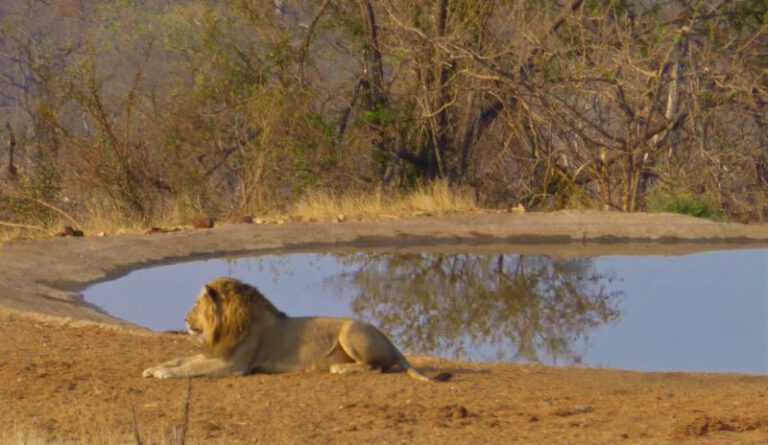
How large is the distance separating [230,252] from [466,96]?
9162mm

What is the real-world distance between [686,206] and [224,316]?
13261mm

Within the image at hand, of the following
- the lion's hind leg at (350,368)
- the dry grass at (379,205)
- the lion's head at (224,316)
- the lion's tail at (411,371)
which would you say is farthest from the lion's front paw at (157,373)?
the dry grass at (379,205)

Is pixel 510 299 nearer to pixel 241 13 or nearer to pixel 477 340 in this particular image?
pixel 477 340

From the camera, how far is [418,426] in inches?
292

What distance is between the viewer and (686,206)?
2066cm

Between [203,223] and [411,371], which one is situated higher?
A: [203,223]

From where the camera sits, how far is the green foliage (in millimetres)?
20609

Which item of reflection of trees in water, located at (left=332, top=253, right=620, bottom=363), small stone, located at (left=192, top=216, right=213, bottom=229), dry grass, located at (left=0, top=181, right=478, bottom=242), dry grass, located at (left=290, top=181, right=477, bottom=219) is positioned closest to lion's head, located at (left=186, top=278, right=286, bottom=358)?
reflection of trees in water, located at (left=332, top=253, right=620, bottom=363)

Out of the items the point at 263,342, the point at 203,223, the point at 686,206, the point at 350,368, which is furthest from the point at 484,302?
the point at 686,206

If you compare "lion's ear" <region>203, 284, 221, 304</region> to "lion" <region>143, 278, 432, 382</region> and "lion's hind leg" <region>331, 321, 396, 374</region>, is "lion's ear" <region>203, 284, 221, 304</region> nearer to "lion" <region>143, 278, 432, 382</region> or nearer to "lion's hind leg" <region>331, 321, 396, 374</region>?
"lion" <region>143, 278, 432, 382</region>

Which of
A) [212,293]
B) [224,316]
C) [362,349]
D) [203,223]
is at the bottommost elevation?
[362,349]

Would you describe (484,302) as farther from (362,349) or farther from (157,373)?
(157,373)

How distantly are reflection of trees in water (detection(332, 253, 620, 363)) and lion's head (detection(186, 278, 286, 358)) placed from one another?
3063mm

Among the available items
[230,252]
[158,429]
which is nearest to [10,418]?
[158,429]
